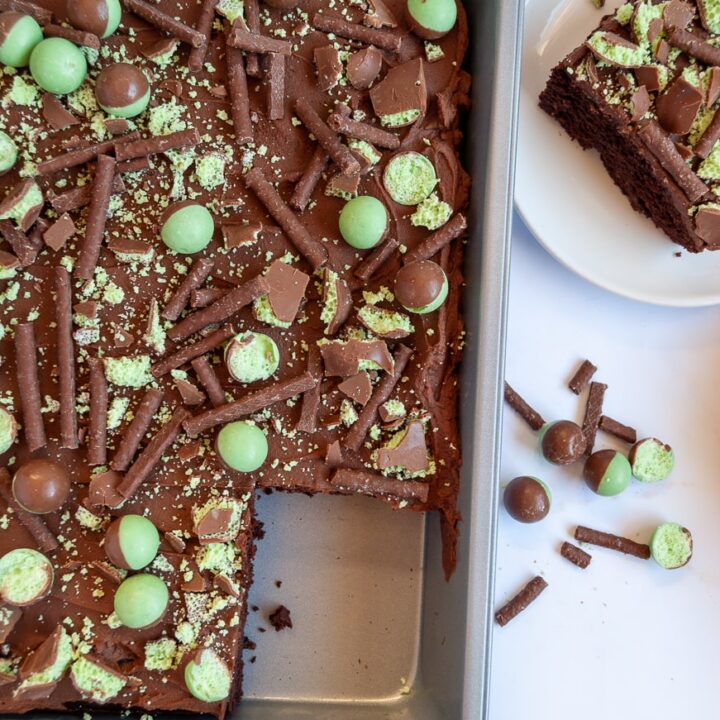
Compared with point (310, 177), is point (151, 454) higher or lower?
lower

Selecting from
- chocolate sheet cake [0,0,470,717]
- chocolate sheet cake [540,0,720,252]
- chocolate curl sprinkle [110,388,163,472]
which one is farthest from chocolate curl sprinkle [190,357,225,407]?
chocolate sheet cake [540,0,720,252]

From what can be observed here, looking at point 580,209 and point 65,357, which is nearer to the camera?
point 65,357

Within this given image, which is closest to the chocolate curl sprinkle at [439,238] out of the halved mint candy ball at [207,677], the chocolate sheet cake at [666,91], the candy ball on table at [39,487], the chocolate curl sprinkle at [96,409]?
the chocolate sheet cake at [666,91]

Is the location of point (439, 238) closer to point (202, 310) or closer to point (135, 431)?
point (202, 310)

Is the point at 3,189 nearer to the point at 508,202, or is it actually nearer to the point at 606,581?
the point at 508,202

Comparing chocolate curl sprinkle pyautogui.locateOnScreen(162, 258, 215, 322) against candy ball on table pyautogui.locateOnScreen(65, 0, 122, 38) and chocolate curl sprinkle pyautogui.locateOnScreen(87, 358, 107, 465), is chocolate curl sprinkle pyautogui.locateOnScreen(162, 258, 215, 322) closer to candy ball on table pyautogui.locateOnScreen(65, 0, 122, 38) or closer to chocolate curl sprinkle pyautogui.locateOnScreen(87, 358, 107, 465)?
chocolate curl sprinkle pyautogui.locateOnScreen(87, 358, 107, 465)

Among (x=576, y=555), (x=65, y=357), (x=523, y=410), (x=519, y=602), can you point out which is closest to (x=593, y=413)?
(x=523, y=410)
